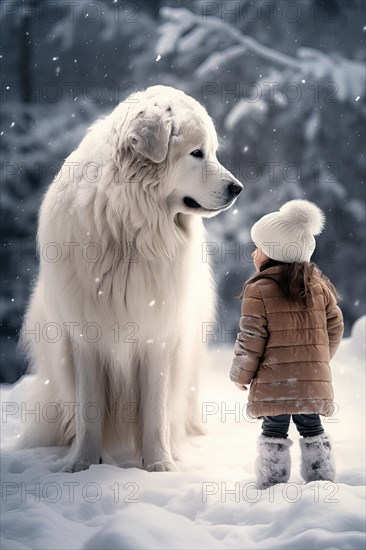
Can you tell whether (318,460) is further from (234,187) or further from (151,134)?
(151,134)

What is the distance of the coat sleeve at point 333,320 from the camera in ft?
6.94

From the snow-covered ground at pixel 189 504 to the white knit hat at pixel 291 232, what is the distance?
708 mm

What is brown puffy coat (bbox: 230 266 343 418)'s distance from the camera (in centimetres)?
200

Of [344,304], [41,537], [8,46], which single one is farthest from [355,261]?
[41,537]

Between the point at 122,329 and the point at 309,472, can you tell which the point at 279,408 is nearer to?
the point at 309,472

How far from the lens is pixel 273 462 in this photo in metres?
2.03

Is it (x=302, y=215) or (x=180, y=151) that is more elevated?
(x=180, y=151)

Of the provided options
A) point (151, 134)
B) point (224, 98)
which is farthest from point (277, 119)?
point (151, 134)

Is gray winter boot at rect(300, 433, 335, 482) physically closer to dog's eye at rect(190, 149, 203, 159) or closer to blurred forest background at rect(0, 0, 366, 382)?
dog's eye at rect(190, 149, 203, 159)

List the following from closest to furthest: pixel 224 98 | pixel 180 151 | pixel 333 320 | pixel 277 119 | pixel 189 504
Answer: pixel 189 504
pixel 333 320
pixel 180 151
pixel 224 98
pixel 277 119

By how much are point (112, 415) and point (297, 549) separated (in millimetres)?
1149

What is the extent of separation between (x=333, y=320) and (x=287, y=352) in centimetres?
23

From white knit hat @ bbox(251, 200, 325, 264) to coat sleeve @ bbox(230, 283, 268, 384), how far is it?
15 cm

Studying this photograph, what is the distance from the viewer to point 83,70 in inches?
201
